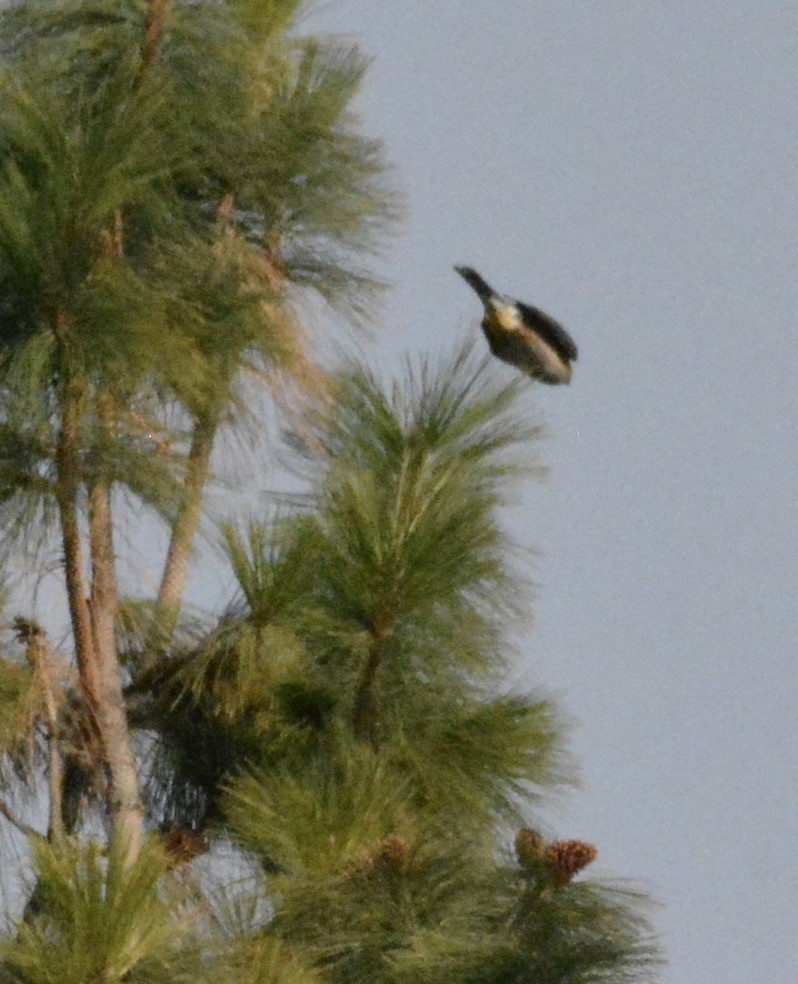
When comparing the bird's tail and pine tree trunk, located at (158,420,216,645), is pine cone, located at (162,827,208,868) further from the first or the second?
the bird's tail

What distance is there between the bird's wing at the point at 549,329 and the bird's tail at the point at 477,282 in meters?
0.05

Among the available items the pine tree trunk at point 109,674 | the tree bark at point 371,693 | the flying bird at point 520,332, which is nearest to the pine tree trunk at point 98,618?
the pine tree trunk at point 109,674

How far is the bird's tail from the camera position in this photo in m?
4.39

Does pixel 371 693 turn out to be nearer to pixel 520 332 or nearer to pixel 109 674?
pixel 109 674

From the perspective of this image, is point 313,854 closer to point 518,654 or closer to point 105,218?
point 518,654

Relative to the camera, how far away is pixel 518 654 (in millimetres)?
4219

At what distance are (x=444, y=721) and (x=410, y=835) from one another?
0.28 m

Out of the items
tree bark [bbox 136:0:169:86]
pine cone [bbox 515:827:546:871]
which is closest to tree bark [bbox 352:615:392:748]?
pine cone [bbox 515:827:546:871]

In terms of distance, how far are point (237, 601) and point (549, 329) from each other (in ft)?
2.19

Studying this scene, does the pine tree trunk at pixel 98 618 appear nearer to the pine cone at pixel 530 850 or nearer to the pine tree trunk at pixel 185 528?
the pine tree trunk at pixel 185 528

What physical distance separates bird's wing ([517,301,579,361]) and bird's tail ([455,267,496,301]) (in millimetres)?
47

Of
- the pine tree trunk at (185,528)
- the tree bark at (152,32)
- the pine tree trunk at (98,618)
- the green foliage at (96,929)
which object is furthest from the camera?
the tree bark at (152,32)

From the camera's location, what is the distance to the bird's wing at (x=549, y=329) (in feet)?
14.4

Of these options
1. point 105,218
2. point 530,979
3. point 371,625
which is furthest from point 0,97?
point 530,979
